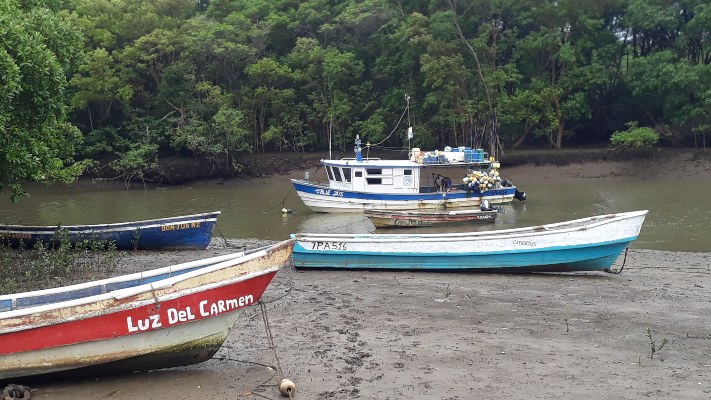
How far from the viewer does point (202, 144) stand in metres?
35.6

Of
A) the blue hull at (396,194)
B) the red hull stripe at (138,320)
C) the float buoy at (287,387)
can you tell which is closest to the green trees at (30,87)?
the red hull stripe at (138,320)

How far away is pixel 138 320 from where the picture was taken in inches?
261

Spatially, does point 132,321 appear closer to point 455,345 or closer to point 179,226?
point 455,345

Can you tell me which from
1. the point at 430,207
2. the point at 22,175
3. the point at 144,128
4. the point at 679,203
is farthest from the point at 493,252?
the point at 144,128

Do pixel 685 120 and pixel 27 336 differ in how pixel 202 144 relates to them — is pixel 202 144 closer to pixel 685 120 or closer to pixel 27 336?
pixel 685 120

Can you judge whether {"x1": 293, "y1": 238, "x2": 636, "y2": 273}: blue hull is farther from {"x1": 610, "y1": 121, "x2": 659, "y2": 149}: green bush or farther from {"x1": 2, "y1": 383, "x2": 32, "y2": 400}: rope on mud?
{"x1": 610, "y1": 121, "x2": 659, "y2": 149}: green bush

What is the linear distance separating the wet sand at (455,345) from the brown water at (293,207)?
24.1 ft

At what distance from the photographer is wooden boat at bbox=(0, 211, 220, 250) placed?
50.9 feet

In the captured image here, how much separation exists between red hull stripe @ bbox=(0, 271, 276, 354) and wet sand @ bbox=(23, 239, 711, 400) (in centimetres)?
59

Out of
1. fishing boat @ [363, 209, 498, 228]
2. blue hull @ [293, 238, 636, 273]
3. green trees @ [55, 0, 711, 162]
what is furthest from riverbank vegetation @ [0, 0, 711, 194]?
blue hull @ [293, 238, 636, 273]

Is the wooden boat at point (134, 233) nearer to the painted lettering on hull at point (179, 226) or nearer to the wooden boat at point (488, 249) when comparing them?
the painted lettering on hull at point (179, 226)

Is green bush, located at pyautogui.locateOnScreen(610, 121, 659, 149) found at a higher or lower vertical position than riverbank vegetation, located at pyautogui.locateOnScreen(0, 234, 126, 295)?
higher

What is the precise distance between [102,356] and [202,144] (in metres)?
29.8

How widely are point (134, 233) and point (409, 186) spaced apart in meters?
11.3
